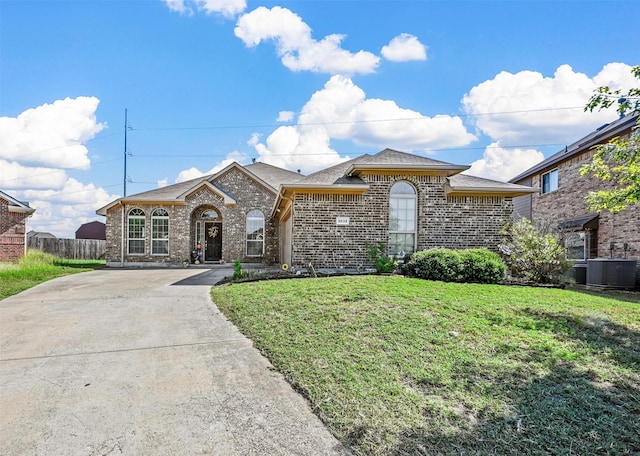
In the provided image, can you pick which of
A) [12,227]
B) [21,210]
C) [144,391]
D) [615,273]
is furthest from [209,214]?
[615,273]

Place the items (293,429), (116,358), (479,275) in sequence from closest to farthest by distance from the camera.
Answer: (293,429) < (116,358) < (479,275)

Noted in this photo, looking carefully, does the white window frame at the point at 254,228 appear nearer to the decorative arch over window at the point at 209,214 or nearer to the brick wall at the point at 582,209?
the decorative arch over window at the point at 209,214

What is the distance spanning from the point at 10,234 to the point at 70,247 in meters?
8.09

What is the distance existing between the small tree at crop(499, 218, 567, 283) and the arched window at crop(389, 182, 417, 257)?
3.06 metres

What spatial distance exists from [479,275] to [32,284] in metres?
13.1

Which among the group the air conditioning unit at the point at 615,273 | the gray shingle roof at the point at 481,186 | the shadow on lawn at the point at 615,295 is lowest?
the shadow on lawn at the point at 615,295

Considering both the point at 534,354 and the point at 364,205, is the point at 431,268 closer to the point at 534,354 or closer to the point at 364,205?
the point at 364,205

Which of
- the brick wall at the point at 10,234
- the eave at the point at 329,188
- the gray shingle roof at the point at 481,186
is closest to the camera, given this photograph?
the eave at the point at 329,188

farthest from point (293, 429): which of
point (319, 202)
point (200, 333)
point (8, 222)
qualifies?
point (8, 222)

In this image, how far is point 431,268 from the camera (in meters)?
10.5

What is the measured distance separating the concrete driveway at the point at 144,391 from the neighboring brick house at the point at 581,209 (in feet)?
34.9

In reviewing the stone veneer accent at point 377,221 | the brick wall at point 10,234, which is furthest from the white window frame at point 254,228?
the brick wall at point 10,234

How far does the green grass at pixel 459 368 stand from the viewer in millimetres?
3199

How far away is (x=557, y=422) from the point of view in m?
3.35
